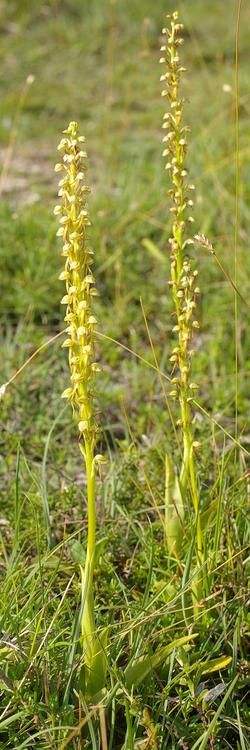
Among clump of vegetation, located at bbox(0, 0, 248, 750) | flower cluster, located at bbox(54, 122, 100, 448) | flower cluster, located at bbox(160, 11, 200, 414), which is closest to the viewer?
flower cluster, located at bbox(54, 122, 100, 448)

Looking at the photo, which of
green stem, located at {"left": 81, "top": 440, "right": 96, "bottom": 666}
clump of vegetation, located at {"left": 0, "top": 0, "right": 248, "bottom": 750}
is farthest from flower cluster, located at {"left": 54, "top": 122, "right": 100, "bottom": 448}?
green stem, located at {"left": 81, "top": 440, "right": 96, "bottom": 666}

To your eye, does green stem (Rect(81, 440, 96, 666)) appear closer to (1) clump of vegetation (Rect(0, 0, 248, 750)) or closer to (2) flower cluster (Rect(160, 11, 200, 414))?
(1) clump of vegetation (Rect(0, 0, 248, 750))

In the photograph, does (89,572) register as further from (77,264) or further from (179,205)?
(179,205)

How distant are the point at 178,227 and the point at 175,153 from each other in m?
0.19

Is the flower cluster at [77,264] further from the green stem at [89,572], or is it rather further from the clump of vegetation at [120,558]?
the green stem at [89,572]

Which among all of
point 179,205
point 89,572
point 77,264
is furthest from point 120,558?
point 77,264

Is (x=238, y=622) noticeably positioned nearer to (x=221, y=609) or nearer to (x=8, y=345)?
(x=221, y=609)

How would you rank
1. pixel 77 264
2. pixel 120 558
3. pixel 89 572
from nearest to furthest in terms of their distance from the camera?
pixel 77 264 → pixel 89 572 → pixel 120 558

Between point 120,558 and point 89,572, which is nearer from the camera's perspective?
point 89,572

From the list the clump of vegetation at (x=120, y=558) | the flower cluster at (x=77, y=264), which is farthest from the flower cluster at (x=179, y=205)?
the flower cluster at (x=77, y=264)

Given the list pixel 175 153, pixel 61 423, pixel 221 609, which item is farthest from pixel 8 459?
pixel 175 153

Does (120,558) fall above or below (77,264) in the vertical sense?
below

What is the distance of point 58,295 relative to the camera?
4.37 m

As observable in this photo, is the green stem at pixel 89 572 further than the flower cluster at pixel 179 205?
No
